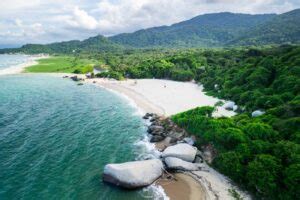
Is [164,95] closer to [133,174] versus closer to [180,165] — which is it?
[180,165]

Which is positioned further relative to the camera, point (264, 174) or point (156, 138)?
point (156, 138)

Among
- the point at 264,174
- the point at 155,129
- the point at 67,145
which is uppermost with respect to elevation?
the point at 264,174

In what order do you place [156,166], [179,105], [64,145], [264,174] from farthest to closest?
1. [179,105]
2. [64,145]
3. [156,166]
4. [264,174]

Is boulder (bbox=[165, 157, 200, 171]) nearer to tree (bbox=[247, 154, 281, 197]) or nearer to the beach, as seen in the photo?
the beach

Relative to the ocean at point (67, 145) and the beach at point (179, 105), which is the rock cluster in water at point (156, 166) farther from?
the beach at point (179, 105)

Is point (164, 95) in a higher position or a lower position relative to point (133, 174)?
lower

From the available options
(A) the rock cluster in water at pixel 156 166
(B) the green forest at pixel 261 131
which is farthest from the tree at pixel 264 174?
(A) the rock cluster in water at pixel 156 166

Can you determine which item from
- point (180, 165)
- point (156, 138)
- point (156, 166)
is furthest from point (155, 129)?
point (156, 166)
